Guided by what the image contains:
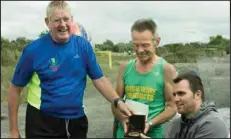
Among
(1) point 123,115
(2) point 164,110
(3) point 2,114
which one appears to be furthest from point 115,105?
(3) point 2,114

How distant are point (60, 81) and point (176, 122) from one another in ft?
2.93

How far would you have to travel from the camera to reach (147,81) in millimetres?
3412

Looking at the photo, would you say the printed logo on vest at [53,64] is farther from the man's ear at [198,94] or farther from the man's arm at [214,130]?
the man's arm at [214,130]

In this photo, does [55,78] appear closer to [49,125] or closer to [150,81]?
[49,125]

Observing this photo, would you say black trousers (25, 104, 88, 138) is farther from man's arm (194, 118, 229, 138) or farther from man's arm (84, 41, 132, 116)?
man's arm (194, 118, 229, 138)

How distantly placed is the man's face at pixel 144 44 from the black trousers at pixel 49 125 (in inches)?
26.6

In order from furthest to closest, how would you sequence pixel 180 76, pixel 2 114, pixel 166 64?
1. pixel 2 114
2. pixel 166 64
3. pixel 180 76

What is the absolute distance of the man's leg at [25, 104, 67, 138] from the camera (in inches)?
132

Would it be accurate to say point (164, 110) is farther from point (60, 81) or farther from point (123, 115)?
point (60, 81)

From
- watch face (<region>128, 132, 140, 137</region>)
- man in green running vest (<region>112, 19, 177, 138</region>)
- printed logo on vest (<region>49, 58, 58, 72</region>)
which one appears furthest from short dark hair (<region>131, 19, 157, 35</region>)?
watch face (<region>128, 132, 140, 137</region>)

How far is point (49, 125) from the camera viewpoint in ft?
11.0

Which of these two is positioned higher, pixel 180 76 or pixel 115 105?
pixel 180 76

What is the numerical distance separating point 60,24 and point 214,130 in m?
1.29

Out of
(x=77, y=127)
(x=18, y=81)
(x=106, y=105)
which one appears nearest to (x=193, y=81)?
(x=77, y=127)
